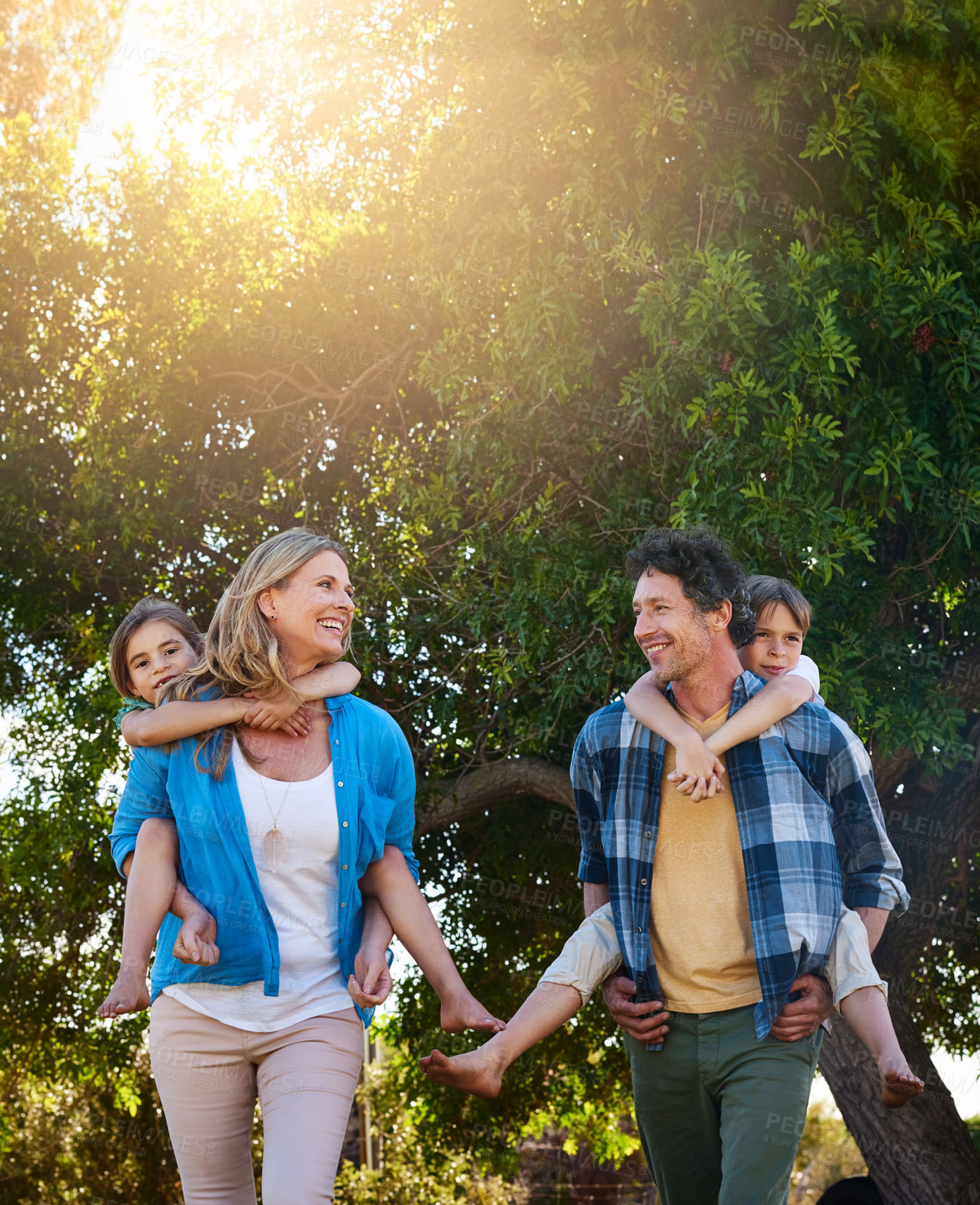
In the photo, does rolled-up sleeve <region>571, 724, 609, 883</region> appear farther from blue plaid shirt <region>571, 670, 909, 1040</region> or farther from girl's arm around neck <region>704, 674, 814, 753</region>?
girl's arm around neck <region>704, 674, 814, 753</region>

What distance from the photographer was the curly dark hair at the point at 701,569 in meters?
3.44

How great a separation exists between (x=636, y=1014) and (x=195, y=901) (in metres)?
1.22

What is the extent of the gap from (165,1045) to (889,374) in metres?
5.14

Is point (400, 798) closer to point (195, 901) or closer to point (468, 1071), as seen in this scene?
point (195, 901)

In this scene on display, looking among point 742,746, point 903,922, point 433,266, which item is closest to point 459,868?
point 903,922

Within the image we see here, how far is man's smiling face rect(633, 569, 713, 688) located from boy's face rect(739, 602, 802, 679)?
3.80 ft

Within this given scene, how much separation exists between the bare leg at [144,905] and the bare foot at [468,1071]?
713 mm

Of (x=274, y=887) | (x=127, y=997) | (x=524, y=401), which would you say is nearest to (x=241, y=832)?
(x=274, y=887)

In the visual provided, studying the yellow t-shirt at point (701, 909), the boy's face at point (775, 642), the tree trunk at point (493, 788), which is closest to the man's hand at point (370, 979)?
the yellow t-shirt at point (701, 909)

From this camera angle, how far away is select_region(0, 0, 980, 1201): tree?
20.2 ft

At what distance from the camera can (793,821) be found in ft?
10.4

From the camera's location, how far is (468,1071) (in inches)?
114

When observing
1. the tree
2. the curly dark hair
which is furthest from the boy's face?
the tree

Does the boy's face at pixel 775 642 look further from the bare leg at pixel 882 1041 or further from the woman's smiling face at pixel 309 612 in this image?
the woman's smiling face at pixel 309 612
